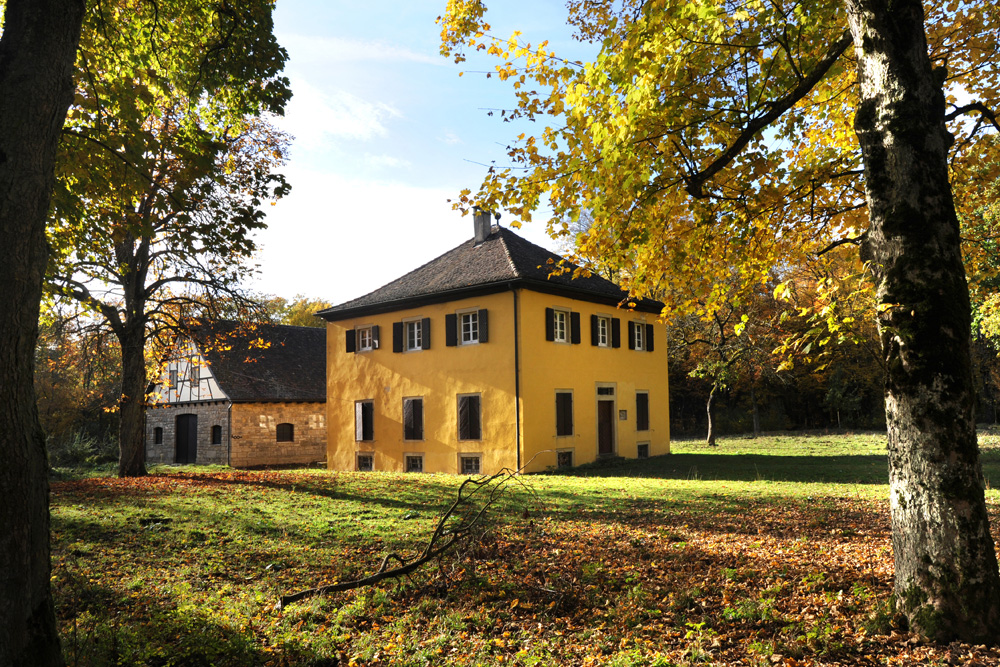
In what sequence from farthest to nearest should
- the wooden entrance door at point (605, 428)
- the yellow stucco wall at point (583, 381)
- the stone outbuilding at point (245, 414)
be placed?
the stone outbuilding at point (245, 414)
the wooden entrance door at point (605, 428)
the yellow stucco wall at point (583, 381)

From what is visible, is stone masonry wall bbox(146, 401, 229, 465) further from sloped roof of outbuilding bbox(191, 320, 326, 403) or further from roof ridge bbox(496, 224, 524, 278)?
roof ridge bbox(496, 224, 524, 278)

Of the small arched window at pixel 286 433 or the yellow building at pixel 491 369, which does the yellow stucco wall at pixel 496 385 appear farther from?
the small arched window at pixel 286 433

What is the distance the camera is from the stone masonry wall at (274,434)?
28.9m

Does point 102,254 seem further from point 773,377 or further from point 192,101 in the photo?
point 773,377

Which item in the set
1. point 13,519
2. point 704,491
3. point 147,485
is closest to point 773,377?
point 704,491

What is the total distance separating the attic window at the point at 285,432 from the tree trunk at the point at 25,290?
2687cm

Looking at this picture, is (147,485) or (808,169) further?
(147,485)

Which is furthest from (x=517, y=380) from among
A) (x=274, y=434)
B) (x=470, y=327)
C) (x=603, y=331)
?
(x=274, y=434)

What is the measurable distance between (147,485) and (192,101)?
403 inches

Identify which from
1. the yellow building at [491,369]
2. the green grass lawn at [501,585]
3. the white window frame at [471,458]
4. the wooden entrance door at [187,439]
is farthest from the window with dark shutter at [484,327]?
the wooden entrance door at [187,439]

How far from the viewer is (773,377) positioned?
1314 inches

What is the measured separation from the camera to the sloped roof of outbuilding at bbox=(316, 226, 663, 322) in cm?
2069

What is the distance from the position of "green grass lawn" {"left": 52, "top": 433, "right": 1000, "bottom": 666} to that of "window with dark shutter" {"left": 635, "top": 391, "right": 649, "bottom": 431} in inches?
470

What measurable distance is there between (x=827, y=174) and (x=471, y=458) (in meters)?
15.0
